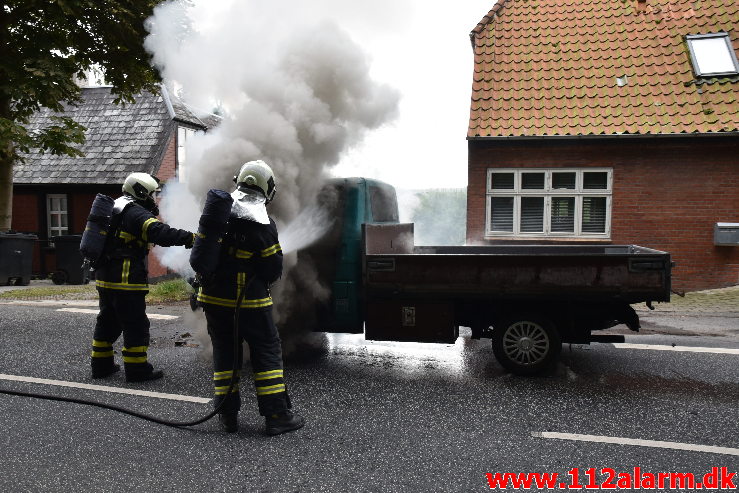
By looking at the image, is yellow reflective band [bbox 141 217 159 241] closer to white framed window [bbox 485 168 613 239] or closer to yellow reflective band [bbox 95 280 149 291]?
yellow reflective band [bbox 95 280 149 291]

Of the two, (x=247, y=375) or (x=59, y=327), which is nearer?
(x=247, y=375)

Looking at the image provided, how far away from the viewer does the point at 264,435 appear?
13.1ft

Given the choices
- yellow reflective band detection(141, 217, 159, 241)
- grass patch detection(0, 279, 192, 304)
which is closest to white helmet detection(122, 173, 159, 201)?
yellow reflective band detection(141, 217, 159, 241)

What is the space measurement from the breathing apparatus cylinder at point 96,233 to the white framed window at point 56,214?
43.8ft

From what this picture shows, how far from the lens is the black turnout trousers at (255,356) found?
4000mm

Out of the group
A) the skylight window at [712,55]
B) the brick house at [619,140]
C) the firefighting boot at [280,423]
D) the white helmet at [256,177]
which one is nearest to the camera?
the firefighting boot at [280,423]

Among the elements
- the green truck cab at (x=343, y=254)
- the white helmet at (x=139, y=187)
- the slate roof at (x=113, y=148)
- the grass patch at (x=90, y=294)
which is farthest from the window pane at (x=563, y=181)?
the slate roof at (x=113, y=148)

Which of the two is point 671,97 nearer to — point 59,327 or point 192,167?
point 192,167

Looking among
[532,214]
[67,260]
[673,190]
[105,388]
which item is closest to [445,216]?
[532,214]

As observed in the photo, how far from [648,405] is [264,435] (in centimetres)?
296

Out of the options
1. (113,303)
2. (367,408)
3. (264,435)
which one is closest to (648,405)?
(367,408)

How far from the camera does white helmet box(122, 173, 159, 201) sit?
520 cm

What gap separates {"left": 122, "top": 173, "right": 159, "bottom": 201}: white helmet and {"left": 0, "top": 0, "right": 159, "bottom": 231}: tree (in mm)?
6729

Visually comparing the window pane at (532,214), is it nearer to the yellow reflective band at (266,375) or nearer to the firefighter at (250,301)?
the firefighter at (250,301)
